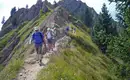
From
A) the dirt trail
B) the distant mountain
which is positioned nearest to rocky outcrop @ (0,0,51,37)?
the distant mountain

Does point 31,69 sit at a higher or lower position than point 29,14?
lower

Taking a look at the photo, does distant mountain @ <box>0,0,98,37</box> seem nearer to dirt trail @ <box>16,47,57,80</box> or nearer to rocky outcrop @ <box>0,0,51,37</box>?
rocky outcrop @ <box>0,0,51,37</box>

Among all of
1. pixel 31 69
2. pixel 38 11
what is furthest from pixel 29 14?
pixel 31 69

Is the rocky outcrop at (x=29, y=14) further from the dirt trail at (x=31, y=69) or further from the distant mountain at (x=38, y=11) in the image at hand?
the dirt trail at (x=31, y=69)

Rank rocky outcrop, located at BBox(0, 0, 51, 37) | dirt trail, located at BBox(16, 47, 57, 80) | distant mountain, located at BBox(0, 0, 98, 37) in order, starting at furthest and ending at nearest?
distant mountain, located at BBox(0, 0, 98, 37), rocky outcrop, located at BBox(0, 0, 51, 37), dirt trail, located at BBox(16, 47, 57, 80)

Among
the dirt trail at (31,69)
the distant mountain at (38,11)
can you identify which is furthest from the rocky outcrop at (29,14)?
the dirt trail at (31,69)

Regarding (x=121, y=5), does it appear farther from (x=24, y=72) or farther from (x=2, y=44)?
(x=2, y=44)

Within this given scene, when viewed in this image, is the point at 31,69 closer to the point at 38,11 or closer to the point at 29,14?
the point at 38,11

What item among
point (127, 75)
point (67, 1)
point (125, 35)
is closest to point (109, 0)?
point (125, 35)

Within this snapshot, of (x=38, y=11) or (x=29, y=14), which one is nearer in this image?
(x=38, y=11)

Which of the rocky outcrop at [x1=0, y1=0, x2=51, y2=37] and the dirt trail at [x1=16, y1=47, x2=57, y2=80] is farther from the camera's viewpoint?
the rocky outcrop at [x1=0, y1=0, x2=51, y2=37]

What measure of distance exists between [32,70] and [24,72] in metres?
0.74

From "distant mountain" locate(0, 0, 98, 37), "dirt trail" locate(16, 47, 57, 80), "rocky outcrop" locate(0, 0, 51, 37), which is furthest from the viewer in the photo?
"distant mountain" locate(0, 0, 98, 37)

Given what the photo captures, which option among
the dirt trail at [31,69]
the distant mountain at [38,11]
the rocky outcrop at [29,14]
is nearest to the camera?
the dirt trail at [31,69]
